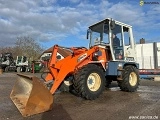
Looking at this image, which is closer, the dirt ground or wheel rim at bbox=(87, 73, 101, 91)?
the dirt ground

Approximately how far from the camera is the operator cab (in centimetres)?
988

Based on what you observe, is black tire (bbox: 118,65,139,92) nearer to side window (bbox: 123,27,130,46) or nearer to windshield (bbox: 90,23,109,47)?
side window (bbox: 123,27,130,46)

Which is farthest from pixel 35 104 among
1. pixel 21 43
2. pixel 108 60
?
pixel 21 43

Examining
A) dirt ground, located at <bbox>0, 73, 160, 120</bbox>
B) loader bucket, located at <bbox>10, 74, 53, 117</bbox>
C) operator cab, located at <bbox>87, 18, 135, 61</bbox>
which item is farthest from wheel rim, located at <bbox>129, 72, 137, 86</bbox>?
loader bucket, located at <bbox>10, 74, 53, 117</bbox>

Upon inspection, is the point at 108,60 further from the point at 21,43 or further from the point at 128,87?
the point at 21,43

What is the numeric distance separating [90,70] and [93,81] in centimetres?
50

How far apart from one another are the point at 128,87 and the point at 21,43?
46506mm

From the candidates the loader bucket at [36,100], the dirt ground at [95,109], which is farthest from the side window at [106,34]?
the loader bucket at [36,100]

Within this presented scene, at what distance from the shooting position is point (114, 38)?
10.0 m

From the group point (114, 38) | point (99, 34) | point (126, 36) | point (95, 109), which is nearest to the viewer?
point (95, 109)

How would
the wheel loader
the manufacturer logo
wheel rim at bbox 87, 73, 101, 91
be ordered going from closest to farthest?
the wheel loader, wheel rim at bbox 87, 73, 101, 91, the manufacturer logo

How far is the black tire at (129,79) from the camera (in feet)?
33.0

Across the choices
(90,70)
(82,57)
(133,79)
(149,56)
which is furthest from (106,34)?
(149,56)

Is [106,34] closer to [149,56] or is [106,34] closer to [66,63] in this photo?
[66,63]
